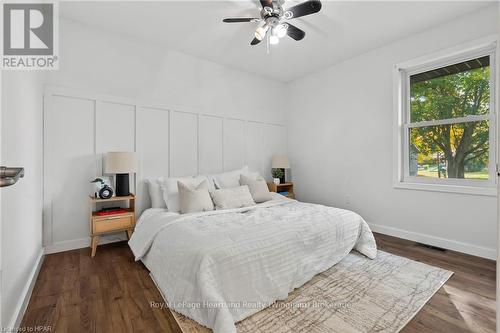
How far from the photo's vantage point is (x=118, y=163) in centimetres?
280

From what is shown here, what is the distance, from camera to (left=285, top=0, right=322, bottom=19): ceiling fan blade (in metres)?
2.09

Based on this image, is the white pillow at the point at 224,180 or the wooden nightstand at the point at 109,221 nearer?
the wooden nightstand at the point at 109,221

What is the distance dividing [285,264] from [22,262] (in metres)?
2.01

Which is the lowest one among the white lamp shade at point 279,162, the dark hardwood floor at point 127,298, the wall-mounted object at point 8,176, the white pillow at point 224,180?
the dark hardwood floor at point 127,298

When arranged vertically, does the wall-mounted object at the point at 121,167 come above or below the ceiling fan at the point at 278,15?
below

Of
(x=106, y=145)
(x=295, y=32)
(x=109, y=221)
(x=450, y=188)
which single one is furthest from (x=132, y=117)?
(x=450, y=188)

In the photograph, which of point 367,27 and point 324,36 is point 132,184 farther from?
point 367,27

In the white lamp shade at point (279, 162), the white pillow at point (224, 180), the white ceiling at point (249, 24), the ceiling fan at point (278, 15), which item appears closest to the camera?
the ceiling fan at point (278, 15)

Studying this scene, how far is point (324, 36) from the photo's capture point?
3209mm

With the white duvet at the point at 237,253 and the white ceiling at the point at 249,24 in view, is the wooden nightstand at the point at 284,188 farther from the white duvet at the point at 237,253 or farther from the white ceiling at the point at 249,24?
the white ceiling at the point at 249,24

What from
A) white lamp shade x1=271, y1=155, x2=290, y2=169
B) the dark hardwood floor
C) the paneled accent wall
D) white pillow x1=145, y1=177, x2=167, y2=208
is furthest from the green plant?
the dark hardwood floor

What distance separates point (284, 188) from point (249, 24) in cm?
287

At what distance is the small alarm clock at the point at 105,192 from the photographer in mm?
2758

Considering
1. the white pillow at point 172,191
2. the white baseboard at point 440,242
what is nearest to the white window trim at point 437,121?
the white baseboard at point 440,242
